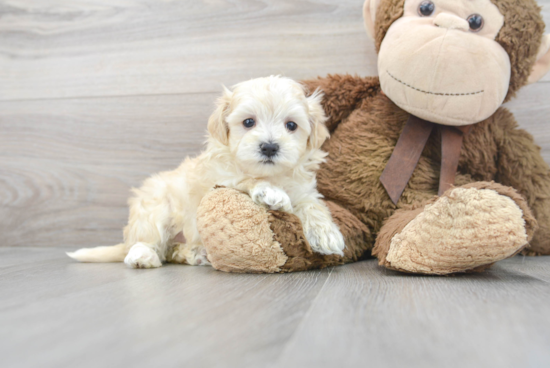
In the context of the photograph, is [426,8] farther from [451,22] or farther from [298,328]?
[298,328]

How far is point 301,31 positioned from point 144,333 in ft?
4.85

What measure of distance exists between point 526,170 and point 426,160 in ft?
1.09

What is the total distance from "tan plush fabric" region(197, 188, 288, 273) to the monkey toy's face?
0.61 meters

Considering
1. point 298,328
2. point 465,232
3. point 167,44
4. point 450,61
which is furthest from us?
point 167,44

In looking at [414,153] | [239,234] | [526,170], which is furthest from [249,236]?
[526,170]

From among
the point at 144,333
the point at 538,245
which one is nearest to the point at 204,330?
the point at 144,333

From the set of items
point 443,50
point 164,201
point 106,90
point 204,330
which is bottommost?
point 164,201

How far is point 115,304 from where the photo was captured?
820 millimetres

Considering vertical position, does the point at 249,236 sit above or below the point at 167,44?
below

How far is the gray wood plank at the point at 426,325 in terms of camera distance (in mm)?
543

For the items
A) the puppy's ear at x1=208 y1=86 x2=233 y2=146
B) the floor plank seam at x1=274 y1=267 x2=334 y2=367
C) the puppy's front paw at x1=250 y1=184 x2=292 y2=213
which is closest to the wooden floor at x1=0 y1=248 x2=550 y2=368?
the floor plank seam at x1=274 y1=267 x2=334 y2=367

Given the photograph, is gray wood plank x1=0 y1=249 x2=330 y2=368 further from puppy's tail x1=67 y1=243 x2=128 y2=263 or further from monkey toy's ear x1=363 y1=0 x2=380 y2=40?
monkey toy's ear x1=363 y1=0 x2=380 y2=40

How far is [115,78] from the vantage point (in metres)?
1.92

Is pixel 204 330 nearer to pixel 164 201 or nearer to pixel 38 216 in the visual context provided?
pixel 164 201
